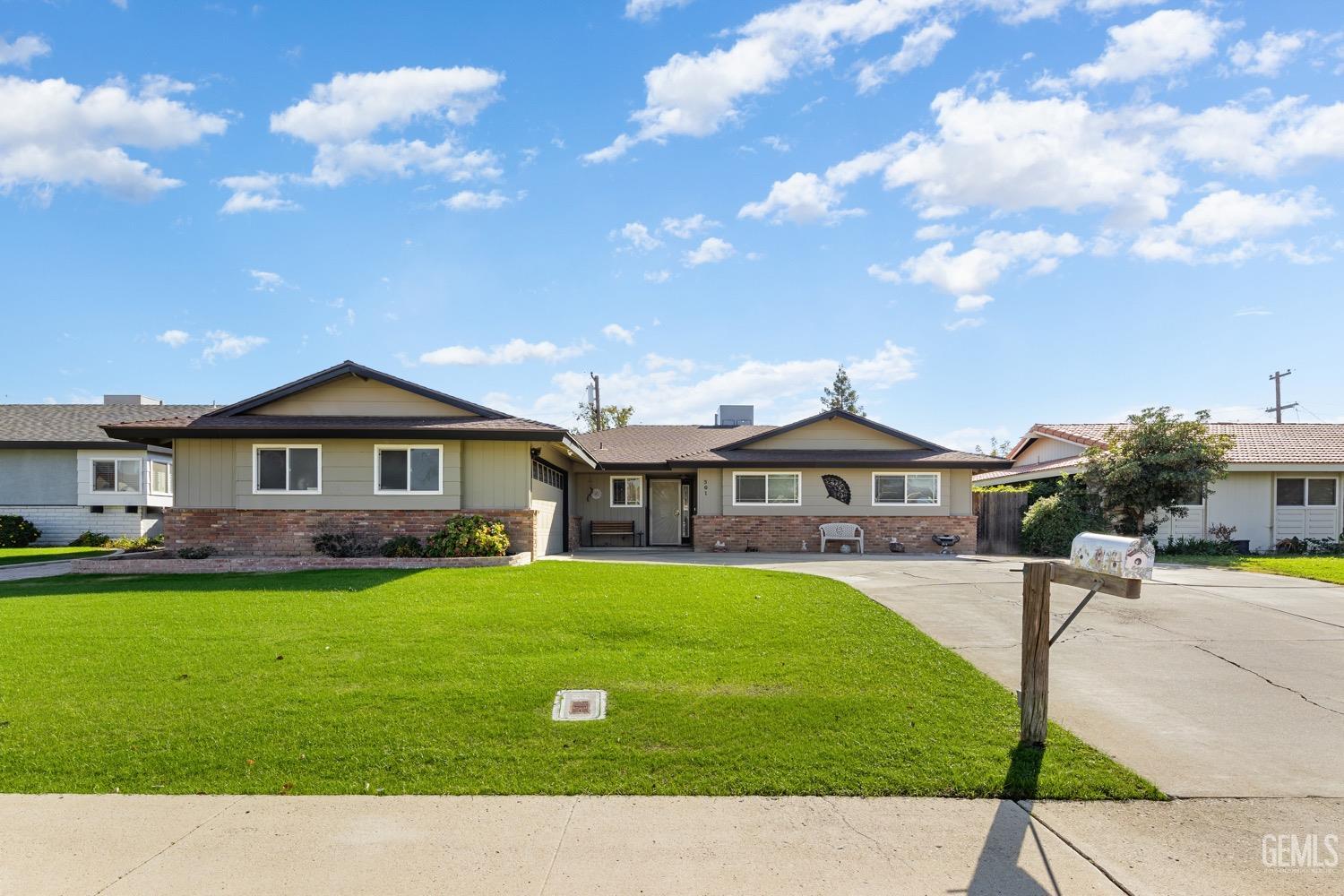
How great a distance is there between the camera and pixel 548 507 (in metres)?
18.7

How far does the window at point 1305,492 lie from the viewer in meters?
22.0

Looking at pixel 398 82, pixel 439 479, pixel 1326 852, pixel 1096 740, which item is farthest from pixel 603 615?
pixel 398 82

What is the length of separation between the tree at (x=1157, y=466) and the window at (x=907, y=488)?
4096 millimetres

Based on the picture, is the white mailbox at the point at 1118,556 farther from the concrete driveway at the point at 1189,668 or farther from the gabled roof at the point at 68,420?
the gabled roof at the point at 68,420

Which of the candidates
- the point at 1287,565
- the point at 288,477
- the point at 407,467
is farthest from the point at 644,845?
the point at 1287,565

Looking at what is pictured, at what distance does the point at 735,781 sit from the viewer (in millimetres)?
4434

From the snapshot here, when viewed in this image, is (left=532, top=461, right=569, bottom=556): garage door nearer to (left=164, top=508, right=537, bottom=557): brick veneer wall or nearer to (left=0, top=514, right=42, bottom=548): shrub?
(left=164, top=508, right=537, bottom=557): brick veneer wall

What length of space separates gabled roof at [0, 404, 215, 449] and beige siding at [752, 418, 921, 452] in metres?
19.3

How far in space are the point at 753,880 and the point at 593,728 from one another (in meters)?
2.08

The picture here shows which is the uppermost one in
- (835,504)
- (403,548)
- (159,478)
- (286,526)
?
(159,478)

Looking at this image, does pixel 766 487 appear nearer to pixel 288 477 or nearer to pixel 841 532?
pixel 841 532

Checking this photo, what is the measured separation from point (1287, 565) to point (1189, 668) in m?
12.6

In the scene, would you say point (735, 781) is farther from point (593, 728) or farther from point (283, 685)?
point (283, 685)

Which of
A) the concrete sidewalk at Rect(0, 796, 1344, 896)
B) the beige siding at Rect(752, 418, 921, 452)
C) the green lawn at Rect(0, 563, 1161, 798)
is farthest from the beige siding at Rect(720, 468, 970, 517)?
the concrete sidewalk at Rect(0, 796, 1344, 896)
